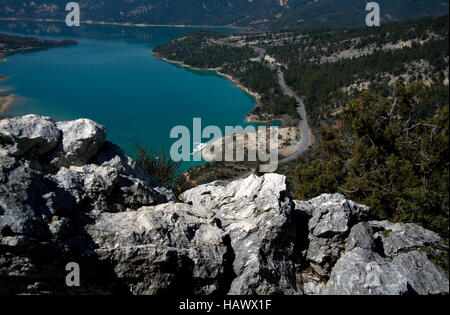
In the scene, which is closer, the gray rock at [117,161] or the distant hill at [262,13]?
the gray rock at [117,161]

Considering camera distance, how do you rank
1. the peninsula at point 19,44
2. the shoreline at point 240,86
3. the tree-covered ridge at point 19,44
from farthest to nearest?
the tree-covered ridge at point 19,44 < the peninsula at point 19,44 < the shoreline at point 240,86

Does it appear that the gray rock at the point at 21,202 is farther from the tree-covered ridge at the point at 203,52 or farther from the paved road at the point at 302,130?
the tree-covered ridge at the point at 203,52

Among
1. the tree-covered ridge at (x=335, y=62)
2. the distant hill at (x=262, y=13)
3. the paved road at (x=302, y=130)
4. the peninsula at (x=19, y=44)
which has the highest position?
the distant hill at (x=262, y=13)

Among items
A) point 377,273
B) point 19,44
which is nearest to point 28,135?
point 377,273

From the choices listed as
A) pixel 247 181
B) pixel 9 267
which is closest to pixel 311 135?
pixel 247 181

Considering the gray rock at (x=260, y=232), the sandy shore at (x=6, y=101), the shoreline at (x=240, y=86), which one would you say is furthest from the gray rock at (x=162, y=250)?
the sandy shore at (x=6, y=101)

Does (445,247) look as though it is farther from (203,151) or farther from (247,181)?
(203,151)
